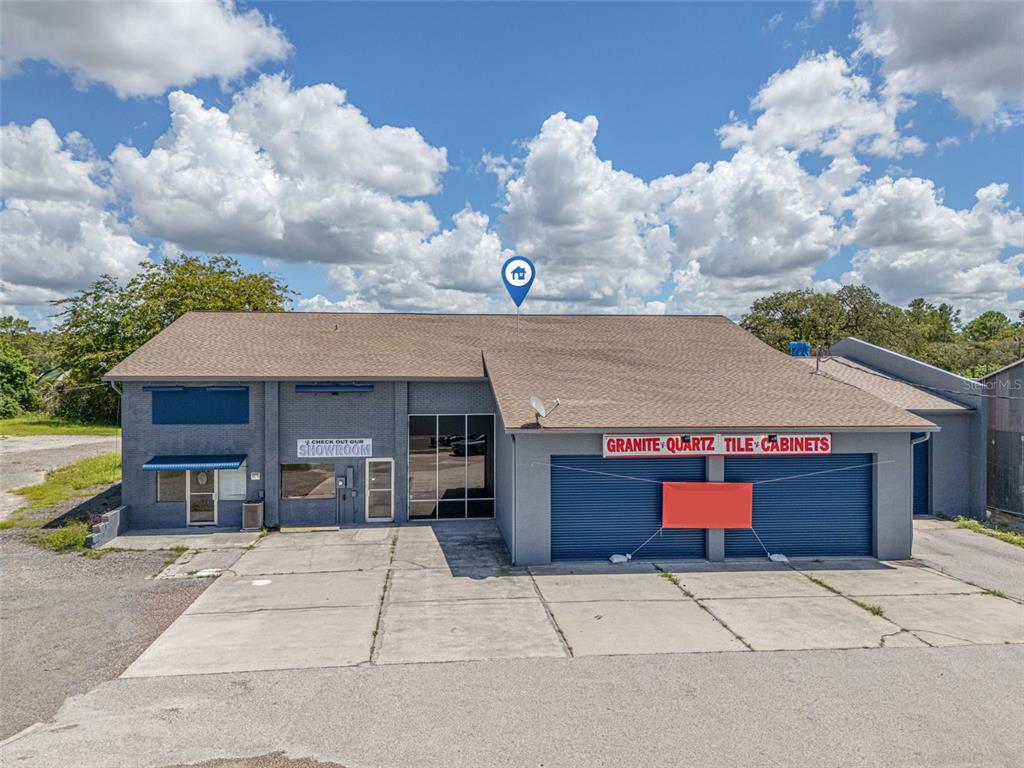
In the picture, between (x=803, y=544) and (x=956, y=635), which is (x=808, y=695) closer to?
(x=956, y=635)

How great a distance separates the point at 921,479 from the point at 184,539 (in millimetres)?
23230

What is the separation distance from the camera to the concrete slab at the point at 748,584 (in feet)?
45.3

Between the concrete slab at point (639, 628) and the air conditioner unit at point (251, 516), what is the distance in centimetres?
1036

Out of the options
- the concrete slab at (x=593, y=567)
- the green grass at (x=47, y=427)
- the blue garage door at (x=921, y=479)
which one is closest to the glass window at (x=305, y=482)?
the concrete slab at (x=593, y=567)

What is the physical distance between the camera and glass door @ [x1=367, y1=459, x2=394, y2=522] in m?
20.2

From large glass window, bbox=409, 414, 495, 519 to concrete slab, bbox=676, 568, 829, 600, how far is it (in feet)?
24.5

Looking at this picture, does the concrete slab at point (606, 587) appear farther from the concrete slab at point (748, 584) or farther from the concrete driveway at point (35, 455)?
the concrete driveway at point (35, 455)

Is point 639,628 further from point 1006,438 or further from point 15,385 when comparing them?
point 15,385

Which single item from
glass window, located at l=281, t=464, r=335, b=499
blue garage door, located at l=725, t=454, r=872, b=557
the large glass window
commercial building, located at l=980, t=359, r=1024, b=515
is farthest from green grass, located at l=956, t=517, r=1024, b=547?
glass window, located at l=281, t=464, r=335, b=499

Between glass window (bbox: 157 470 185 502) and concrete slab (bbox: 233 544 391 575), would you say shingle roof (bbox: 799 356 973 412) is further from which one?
glass window (bbox: 157 470 185 502)

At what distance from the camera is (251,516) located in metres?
19.2

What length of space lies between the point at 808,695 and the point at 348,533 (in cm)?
1324

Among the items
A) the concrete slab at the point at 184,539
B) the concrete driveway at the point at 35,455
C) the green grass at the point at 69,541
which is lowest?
the concrete slab at the point at 184,539

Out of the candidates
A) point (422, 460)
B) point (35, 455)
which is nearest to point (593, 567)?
point (422, 460)
